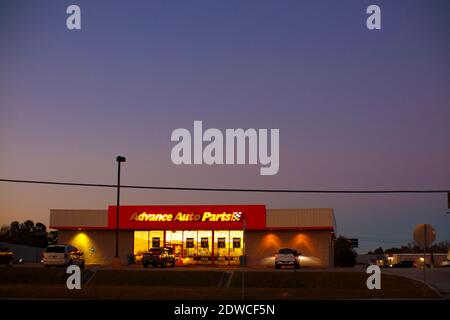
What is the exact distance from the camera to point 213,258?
64062 millimetres

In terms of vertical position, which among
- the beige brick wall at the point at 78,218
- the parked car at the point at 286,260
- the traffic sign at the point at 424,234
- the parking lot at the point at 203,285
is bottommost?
the parking lot at the point at 203,285

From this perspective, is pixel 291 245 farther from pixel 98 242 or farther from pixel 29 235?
pixel 29 235

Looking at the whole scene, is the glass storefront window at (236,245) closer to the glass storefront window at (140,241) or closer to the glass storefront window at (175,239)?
the glass storefront window at (175,239)

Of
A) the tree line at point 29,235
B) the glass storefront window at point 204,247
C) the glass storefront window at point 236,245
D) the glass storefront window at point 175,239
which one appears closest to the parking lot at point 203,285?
the glass storefront window at point 236,245

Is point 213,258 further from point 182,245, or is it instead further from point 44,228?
point 44,228

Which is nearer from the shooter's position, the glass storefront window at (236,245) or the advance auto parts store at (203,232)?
the advance auto parts store at (203,232)

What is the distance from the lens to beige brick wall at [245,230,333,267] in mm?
60938

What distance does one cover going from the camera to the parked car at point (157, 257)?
53375mm

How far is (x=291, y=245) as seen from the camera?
61.3m

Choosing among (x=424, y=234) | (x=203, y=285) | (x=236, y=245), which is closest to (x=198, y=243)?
(x=236, y=245)

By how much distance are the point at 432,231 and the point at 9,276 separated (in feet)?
91.3

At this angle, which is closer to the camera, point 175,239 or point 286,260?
point 286,260

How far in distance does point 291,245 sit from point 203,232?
8780 millimetres
